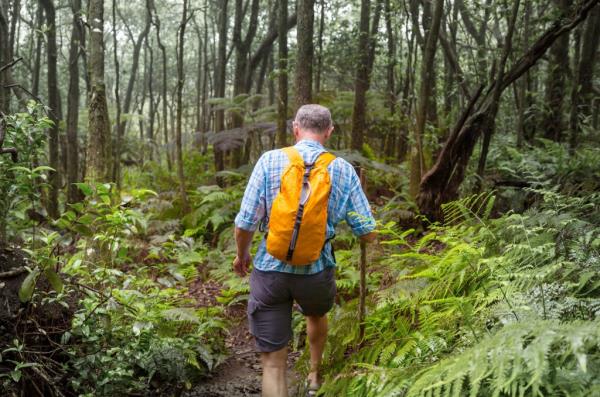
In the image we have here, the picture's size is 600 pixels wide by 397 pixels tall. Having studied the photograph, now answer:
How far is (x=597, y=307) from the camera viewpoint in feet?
8.53

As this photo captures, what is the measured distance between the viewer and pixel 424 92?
25.0 feet

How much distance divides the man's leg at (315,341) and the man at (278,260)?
0.22 metres

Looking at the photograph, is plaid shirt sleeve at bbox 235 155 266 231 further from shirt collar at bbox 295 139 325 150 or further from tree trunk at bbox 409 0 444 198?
tree trunk at bbox 409 0 444 198

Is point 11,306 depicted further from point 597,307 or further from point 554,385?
point 597,307

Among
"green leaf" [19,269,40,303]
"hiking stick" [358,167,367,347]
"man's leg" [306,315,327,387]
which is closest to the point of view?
"green leaf" [19,269,40,303]

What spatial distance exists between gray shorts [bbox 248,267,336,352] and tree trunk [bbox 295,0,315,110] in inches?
185

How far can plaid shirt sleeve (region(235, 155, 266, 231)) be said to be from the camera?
11.5ft

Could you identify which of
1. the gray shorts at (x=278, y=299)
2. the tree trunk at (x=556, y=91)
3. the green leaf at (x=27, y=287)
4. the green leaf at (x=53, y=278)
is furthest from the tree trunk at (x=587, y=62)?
the green leaf at (x=27, y=287)

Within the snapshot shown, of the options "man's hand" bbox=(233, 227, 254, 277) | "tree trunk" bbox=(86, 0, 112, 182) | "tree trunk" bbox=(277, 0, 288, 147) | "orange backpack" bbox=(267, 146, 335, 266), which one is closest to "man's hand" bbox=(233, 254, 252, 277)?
"man's hand" bbox=(233, 227, 254, 277)

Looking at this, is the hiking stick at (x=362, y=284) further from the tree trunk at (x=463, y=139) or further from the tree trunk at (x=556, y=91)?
the tree trunk at (x=556, y=91)

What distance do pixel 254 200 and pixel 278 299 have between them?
2.37 feet

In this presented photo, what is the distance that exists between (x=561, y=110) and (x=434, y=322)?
9.06m

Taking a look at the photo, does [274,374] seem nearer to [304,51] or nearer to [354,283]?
[354,283]

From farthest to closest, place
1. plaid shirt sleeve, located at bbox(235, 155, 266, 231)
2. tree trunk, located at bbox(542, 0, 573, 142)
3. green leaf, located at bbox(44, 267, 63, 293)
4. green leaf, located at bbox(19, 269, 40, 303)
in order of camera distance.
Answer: tree trunk, located at bbox(542, 0, 573, 142) < plaid shirt sleeve, located at bbox(235, 155, 266, 231) < green leaf, located at bbox(44, 267, 63, 293) < green leaf, located at bbox(19, 269, 40, 303)
